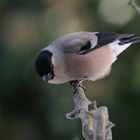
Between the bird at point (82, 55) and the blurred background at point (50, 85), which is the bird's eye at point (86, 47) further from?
the blurred background at point (50, 85)

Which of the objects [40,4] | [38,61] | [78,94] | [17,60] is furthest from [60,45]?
[40,4]

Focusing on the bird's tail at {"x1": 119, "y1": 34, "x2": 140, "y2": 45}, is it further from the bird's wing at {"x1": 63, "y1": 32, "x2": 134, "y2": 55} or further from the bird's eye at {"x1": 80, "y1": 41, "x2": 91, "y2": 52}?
the bird's eye at {"x1": 80, "y1": 41, "x2": 91, "y2": 52}

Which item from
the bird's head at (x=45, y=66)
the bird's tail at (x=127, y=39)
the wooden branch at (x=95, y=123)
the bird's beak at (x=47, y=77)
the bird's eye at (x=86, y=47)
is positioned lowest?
the wooden branch at (x=95, y=123)

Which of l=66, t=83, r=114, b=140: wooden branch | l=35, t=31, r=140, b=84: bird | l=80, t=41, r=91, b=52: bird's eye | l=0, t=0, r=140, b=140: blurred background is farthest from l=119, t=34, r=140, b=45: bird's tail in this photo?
l=66, t=83, r=114, b=140: wooden branch

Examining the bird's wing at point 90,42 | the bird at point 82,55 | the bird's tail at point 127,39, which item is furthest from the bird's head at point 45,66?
the bird's tail at point 127,39

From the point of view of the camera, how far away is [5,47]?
3.62 metres

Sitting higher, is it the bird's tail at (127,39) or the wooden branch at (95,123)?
the bird's tail at (127,39)

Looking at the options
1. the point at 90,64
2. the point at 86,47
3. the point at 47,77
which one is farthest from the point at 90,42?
the point at 47,77

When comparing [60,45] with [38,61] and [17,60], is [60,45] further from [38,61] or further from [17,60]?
[17,60]

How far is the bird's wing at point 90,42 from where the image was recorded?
104 inches

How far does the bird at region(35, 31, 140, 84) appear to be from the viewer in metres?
2.42

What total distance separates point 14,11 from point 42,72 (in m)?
1.69

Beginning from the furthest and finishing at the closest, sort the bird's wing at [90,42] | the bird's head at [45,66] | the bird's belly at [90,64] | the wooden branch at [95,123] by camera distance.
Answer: the bird's wing at [90,42] < the bird's belly at [90,64] < the bird's head at [45,66] < the wooden branch at [95,123]

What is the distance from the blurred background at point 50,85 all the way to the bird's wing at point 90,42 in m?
0.74
